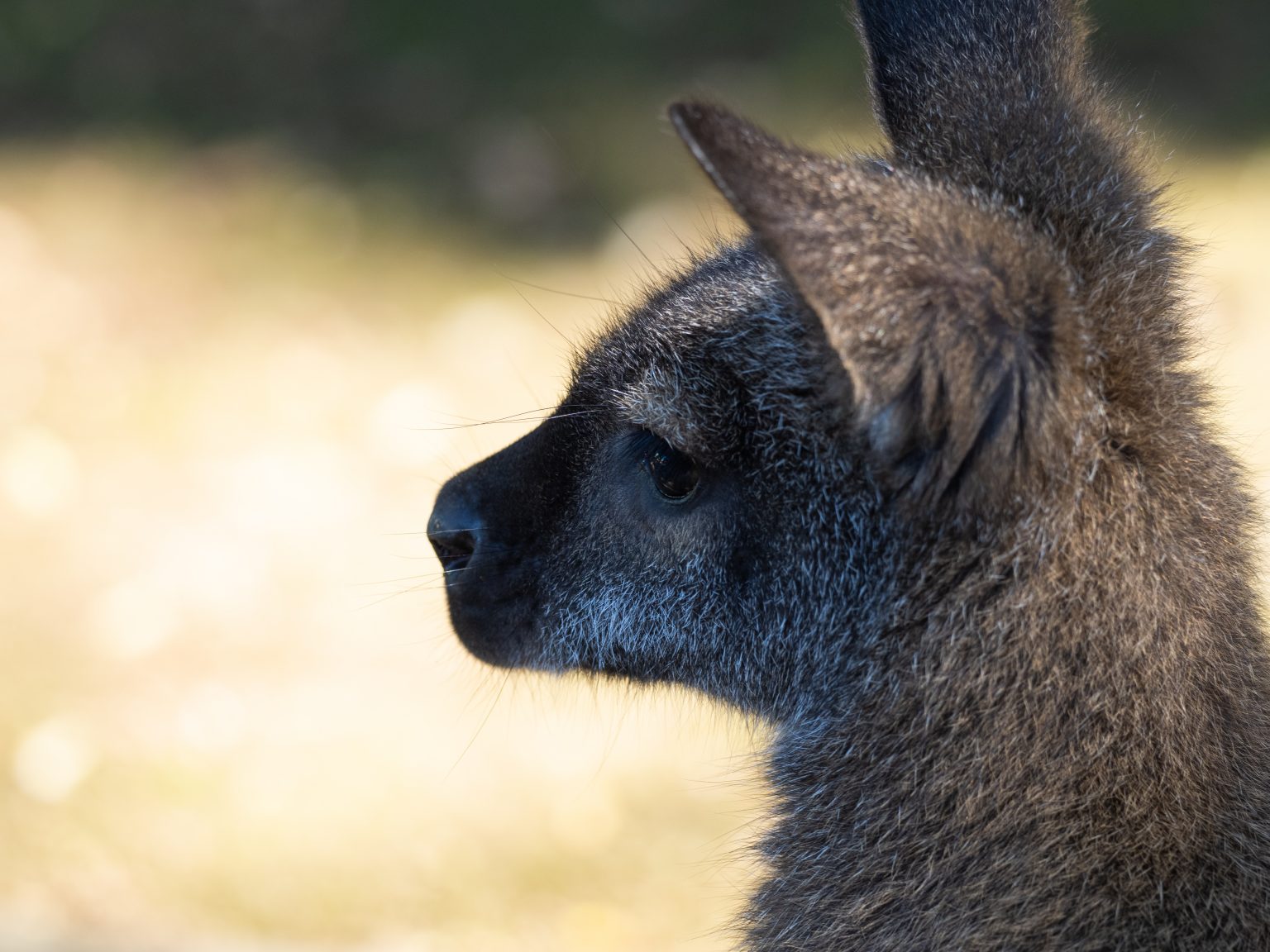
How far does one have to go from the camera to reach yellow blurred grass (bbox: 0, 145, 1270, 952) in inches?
163

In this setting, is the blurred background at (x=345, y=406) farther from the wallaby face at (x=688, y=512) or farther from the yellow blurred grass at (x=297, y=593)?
the wallaby face at (x=688, y=512)

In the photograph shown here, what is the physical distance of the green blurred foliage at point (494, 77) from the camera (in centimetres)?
700

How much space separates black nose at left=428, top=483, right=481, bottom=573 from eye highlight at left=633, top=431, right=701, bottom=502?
0.38 metres

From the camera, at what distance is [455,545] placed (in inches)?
109

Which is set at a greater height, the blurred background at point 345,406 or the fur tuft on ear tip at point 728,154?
the fur tuft on ear tip at point 728,154

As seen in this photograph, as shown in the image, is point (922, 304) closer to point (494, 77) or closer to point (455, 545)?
point (455, 545)

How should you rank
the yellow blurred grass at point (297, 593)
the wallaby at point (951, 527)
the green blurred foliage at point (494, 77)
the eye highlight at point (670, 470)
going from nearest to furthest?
the wallaby at point (951, 527)
the eye highlight at point (670, 470)
the yellow blurred grass at point (297, 593)
the green blurred foliage at point (494, 77)

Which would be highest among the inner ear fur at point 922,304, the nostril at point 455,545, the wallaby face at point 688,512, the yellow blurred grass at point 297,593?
the inner ear fur at point 922,304

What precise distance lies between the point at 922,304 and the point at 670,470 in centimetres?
76

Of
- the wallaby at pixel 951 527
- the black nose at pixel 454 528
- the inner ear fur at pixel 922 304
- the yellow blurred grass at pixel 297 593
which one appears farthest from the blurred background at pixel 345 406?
the inner ear fur at pixel 922 304

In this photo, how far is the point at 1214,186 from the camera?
6.75m

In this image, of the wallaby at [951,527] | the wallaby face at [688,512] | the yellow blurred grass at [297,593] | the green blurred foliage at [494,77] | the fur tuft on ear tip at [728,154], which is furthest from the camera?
the green blurred foliage at [494,77]

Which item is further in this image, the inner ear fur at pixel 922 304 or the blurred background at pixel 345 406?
the blurred background at pixel 345 406

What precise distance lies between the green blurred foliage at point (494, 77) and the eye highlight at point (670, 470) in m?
4.36
